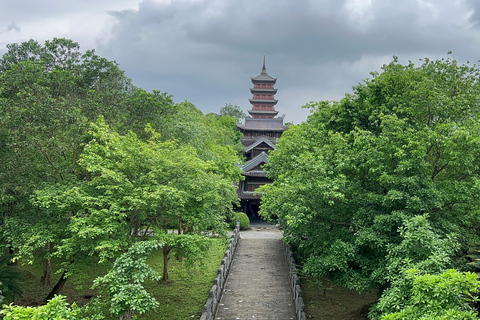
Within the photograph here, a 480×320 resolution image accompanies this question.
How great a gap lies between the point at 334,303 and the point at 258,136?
36.7 meters

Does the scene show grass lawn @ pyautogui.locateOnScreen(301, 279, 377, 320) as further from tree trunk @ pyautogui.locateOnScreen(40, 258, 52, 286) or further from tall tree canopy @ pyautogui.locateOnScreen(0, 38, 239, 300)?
tree trunk @ pyautogui.locateOnScreen(40, 258, 52, 286)

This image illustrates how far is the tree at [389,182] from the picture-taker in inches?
392

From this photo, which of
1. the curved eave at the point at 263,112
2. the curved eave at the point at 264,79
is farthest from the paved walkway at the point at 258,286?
the curved eave at the point at 264,79

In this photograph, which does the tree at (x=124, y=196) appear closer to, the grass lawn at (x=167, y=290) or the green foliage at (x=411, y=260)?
the grass lawn at (x=167, y=290)

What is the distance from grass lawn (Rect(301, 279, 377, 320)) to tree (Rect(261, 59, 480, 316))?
2.82 m

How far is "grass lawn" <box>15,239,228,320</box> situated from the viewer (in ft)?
44.5

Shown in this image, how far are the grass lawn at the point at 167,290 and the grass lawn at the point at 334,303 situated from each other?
4.20 metres

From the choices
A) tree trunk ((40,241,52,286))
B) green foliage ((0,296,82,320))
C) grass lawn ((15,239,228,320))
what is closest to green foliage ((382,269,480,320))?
green foliage ((0,296,82,320))

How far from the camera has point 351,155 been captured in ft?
36.8

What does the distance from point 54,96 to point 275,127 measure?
3775 centimetres

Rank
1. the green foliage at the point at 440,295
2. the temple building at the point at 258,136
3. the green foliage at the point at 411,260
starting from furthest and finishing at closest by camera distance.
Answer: the temple building at the point at 258,136, the green foliage at the point at 411,260, the green foliage at the point at 440,295

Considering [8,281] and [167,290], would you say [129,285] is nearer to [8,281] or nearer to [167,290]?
[8,281]

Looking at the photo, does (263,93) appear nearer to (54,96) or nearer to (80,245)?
(54,96)

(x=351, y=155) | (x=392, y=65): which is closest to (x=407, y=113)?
(x=351, y=155)
